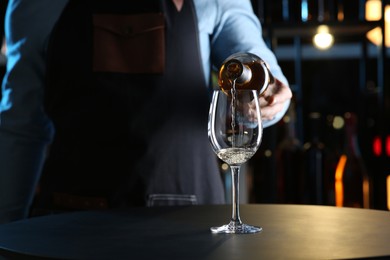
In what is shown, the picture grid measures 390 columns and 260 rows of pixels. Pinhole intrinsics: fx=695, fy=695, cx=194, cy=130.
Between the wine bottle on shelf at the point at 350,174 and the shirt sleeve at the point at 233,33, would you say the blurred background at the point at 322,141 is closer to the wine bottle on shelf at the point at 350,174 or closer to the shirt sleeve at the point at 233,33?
the wine bottle on shelf at the point at 350,174

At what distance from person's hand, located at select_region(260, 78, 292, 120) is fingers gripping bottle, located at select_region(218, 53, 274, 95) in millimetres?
26

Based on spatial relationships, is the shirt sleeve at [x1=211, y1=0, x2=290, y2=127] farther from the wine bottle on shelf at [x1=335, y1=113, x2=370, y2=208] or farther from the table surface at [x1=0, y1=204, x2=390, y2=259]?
the wine bottle on shelf at [x1=335, y1=113, x2=370, y2=208]

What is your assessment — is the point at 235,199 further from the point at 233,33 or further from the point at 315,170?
the point at 315,170

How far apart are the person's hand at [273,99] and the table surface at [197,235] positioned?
22cm

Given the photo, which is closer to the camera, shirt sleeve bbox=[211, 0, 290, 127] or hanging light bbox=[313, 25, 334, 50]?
shirt sleeve bbox=[211, 0, 290, 127]

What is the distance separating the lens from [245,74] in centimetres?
123

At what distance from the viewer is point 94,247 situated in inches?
35.3

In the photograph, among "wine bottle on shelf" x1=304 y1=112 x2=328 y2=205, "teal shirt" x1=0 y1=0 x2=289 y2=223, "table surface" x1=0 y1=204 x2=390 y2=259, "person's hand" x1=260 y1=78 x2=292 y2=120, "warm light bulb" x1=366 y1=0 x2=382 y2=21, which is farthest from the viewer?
"warm light bulb" x1=366 y1=0 x2=382 y2=21

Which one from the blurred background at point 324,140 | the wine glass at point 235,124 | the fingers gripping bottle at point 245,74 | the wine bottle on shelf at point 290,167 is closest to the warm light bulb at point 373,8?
the blurred background at point 324,140

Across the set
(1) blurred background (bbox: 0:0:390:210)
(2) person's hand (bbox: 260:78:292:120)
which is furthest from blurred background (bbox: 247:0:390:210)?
(2) person's hand (bbox: 260:78:292:120)

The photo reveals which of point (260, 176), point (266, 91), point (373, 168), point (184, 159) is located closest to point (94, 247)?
point (266, 91)

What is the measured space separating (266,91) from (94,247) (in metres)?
0.65

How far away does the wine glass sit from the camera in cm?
107

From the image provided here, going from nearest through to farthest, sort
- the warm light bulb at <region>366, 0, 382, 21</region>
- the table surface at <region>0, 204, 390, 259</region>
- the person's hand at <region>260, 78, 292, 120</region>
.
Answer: the table surface at <region>0, 204, 390, 259</region> < the person's hand at <region>260, 78, 292, 120</region> < the warm light bulb at <region>366, 0, 382, 21</region>
